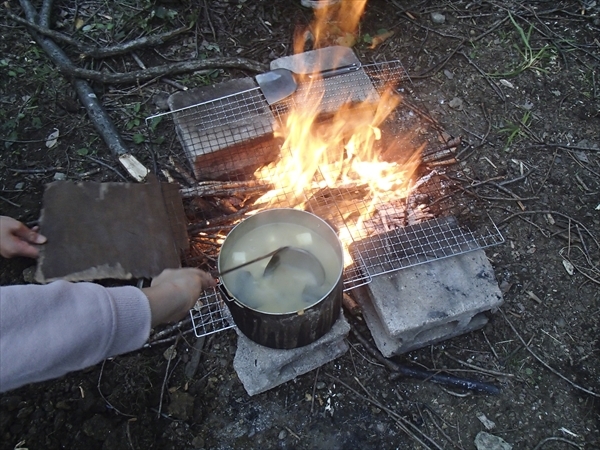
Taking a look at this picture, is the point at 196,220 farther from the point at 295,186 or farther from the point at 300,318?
the point at 300,318

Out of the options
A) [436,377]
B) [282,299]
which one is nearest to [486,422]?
[436,377]

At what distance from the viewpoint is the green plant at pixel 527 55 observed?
15.5 ft

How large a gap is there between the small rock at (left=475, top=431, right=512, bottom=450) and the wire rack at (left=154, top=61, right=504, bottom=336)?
1.15 metres

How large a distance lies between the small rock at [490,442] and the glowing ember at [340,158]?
4.83 feet

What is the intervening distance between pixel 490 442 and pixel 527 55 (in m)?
3.82

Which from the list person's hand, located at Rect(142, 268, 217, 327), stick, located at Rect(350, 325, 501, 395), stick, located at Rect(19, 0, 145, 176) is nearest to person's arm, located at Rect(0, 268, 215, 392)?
person's hand, located at Rect(142, 268, 217, 327)

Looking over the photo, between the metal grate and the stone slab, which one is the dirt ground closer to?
the metal grate

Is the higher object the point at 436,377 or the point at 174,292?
the point at 174,292

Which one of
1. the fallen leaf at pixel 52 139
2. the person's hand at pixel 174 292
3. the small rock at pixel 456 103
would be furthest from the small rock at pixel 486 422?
the fallen leaf at pixel 52 139

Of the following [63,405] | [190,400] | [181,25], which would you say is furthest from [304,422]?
[181,25]

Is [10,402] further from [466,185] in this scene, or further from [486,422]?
[466,185]

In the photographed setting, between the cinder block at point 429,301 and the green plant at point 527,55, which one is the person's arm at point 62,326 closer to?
the cinder block at point 429,301

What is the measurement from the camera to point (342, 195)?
11.7ft

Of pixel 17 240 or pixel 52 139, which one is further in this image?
pixel 52 139
